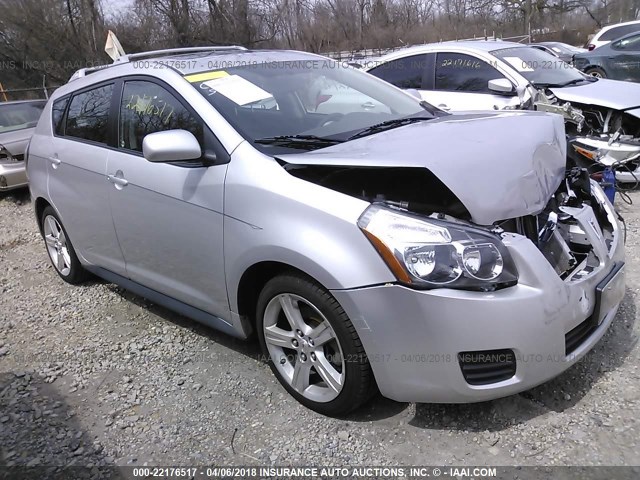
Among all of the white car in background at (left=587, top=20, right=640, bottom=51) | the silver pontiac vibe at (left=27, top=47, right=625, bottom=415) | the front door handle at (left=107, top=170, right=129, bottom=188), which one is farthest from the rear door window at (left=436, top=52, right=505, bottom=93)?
the white car in background at (left=587, top=20, right=640, bottom=51)

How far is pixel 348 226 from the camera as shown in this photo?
2148 millimetres

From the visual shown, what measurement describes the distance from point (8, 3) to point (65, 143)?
1045 inches

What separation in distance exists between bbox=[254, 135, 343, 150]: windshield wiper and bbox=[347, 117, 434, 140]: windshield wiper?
0.15 meters

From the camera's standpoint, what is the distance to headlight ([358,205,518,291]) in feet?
6.75

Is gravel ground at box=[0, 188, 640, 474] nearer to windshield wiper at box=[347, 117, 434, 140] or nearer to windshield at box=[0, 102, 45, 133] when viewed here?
windshield wiper at box=[347, 117, 434, 140]

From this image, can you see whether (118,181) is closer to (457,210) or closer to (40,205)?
(40,205)

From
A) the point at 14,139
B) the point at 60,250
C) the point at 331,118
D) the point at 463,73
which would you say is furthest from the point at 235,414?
the point at 14,139

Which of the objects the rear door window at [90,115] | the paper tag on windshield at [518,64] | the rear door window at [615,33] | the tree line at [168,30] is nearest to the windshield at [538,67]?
the paper tag on windshield at [518,64]

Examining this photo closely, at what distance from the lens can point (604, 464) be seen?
2.11m

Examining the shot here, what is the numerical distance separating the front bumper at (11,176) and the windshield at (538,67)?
21.2 ft

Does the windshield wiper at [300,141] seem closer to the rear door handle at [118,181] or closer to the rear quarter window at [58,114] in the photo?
the rear door handle at [118,181]

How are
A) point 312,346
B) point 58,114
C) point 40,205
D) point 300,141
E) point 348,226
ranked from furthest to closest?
1. point 40,205
2. point 58,114
3. point 300,141
4. point 312,346
5. point 348,226

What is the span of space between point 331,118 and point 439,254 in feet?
4.26

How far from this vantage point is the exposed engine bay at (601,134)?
5438mm
